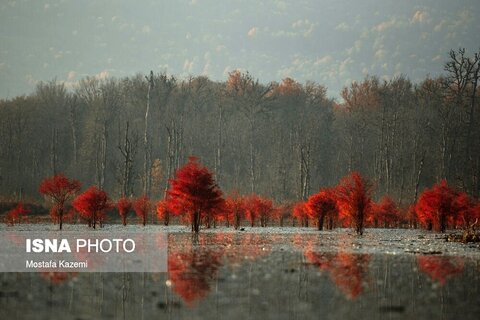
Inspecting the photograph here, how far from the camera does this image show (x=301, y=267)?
16.6 metres

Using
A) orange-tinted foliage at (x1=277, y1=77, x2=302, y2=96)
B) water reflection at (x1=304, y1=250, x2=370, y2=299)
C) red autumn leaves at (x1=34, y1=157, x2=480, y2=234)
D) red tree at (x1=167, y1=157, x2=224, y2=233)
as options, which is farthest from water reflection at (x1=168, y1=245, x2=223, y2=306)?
orange-tinted foliage at (x1=277, y1=77, x2=302, y2=96)

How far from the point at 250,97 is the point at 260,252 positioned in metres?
64.3

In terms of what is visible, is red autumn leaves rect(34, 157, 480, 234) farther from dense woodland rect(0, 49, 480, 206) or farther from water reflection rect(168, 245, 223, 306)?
dense woodland rect(0, 49, 480, 206)

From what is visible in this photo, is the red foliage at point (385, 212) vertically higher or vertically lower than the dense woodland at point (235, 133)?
lower

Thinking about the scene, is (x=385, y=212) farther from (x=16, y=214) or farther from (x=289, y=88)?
(x=289, y=88)

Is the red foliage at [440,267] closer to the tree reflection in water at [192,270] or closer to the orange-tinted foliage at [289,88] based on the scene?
the tree reflection in water at [192,270]

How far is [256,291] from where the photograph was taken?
479 inches

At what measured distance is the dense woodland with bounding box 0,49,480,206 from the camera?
76938 millimetres

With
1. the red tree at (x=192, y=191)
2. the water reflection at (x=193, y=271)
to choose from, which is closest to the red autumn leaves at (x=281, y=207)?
the red tree at (x=192, y=191)

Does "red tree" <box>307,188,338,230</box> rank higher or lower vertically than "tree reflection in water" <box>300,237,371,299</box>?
higher

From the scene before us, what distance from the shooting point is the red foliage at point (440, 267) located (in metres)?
14.8

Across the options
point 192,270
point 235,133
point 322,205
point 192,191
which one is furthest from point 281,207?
point 192,270

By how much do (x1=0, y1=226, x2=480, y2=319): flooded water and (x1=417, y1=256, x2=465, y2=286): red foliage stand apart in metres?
0.03

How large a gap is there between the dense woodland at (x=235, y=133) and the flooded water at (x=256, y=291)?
54.7 metres
